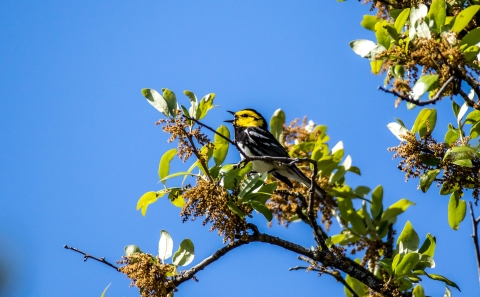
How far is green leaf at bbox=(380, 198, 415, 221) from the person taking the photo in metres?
3.97

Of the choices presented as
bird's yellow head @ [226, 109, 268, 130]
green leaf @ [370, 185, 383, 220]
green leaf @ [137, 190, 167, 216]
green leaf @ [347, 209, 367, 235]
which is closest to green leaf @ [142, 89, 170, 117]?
green leaf @ [137, 190, 167, 216]

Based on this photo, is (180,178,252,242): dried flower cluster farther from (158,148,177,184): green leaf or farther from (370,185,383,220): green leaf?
(370,185,383,220): green leaf

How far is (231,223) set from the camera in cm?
285

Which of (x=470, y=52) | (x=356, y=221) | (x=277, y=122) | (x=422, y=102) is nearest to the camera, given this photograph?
(x=422, y=102)

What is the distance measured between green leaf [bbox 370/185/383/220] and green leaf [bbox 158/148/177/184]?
1649 millimetres

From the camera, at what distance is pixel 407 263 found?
2855 millimetres

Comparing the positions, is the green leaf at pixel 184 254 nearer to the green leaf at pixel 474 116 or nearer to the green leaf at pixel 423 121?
the green leaf at pixel 423 121

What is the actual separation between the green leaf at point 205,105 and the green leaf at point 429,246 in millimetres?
1323

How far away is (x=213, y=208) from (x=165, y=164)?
1.30ft

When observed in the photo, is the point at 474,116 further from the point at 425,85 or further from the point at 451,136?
the point at 425,85

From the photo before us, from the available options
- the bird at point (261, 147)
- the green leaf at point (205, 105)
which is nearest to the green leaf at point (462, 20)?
the green leaf at point (205, 105)

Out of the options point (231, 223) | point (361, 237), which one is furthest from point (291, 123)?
point (231, 223)

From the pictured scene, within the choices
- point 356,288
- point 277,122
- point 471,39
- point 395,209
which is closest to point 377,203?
point 395,209

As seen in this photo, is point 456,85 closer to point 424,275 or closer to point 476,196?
point 476,196
